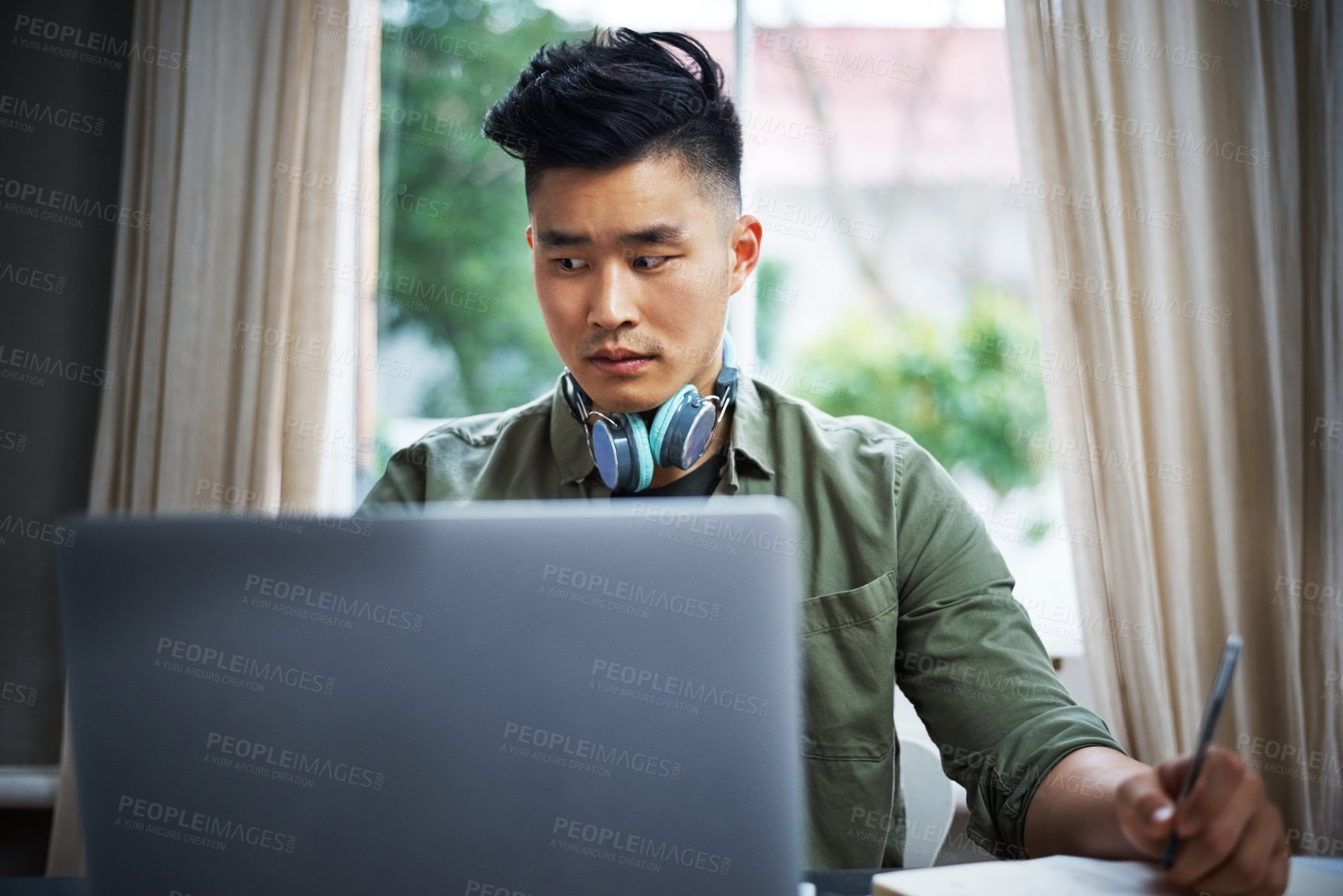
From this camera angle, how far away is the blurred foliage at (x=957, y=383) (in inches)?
146

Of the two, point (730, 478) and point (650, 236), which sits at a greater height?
point (650, 236)

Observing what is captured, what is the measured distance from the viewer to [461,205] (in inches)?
154

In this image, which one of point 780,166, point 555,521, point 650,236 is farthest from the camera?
point 780,166

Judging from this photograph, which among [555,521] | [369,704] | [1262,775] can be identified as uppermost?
[555,521]

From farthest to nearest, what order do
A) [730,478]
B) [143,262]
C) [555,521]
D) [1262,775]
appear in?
1. [143,262]
2. [1262,775]
3. [730,478]
4. [555,521]

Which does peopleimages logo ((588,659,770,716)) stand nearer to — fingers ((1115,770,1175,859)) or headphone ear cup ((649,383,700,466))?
fingers ((1115,770,1175,859))

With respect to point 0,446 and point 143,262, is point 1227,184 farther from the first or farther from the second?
point 0,446

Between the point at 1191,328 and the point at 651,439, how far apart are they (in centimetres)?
144

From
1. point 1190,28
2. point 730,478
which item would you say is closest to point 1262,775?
point 730,478

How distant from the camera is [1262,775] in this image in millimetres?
2045

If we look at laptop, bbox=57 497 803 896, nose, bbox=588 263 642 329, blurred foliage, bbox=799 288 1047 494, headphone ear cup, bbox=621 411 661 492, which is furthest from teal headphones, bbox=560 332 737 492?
blurred foliage, bbox=799 288 1047 494

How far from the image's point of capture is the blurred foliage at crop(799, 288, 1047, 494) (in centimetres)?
370

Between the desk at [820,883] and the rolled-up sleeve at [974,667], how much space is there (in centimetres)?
21

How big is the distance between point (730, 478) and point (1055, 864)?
0.74 meters
